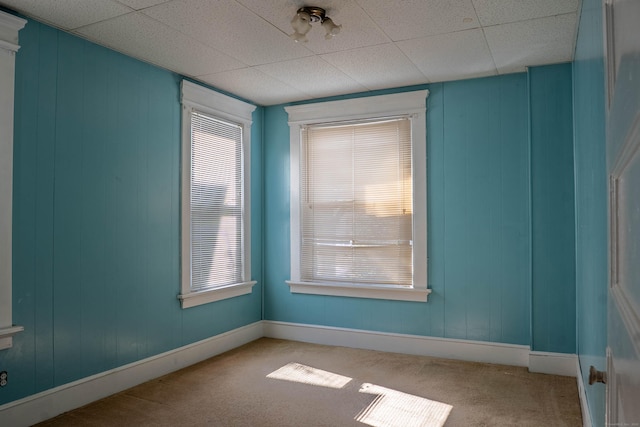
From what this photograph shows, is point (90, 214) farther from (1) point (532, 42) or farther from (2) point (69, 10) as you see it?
(1) point (532, 42)

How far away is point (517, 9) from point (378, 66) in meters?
1.22

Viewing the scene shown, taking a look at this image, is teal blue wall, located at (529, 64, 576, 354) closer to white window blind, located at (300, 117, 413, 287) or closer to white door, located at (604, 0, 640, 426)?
white window blind, located at (300, 117, 413, 287)

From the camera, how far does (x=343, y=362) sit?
4082 millimetres

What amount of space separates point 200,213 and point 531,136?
2.89 m

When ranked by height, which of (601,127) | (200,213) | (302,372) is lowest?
(302,372)

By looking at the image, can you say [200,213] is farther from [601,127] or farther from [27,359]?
[601,127]

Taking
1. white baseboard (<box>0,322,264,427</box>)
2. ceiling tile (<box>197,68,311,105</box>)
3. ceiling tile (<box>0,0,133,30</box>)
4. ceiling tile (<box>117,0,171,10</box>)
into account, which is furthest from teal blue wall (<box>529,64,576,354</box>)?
ceiling tile (<box>0,0,133,30</box>)

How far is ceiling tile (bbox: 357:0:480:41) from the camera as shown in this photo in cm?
268

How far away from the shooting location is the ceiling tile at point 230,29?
272 centimetres

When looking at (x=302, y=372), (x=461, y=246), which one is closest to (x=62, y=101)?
(x=302, y=372)

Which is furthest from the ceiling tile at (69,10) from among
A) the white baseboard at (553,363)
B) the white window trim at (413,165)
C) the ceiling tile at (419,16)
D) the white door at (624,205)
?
the white baseboard at (553,363)

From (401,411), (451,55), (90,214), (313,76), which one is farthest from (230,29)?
(401,411)

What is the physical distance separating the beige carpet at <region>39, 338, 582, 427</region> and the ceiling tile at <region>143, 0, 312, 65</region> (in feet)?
8.14

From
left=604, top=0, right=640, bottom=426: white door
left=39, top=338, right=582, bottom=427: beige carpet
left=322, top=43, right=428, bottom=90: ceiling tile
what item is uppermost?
left=322, top=43, right=428, bottom=90: ceiling tile
